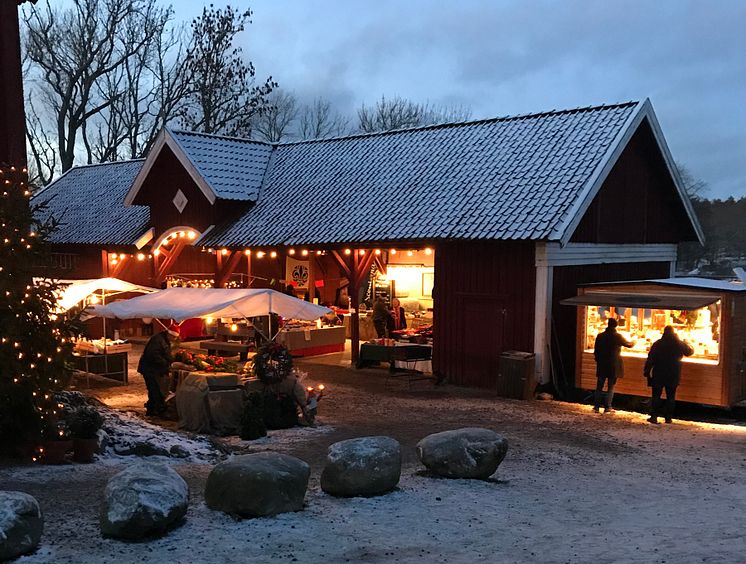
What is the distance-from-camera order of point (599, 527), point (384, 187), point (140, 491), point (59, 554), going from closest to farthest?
point (59, 554) < point (140, 491) < point (599, 527) < point (384, 187)

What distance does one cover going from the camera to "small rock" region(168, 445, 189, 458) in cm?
1074

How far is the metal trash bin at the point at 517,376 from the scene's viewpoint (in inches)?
618

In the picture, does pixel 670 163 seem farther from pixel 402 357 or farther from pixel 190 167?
pixel 190 167

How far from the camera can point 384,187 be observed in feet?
65.8

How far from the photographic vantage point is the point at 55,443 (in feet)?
31.6

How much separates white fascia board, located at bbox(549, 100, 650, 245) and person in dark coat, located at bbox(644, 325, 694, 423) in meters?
2.79

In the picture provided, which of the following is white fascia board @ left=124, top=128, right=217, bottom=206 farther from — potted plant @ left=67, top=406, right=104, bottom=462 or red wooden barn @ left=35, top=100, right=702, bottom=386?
potted plant @ left=67, top=406, right=104, bottom=462

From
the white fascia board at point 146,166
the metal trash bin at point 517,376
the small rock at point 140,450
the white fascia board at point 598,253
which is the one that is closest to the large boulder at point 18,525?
the small rock at point 140,450

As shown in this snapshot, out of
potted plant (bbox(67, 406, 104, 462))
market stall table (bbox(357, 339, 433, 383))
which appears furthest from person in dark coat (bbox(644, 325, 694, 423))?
potted plant (bbox(67, 406, 104, 462))

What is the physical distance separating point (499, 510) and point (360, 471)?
157cm

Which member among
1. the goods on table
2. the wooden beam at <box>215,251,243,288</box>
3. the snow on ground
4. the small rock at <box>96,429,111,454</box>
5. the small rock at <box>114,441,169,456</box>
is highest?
the wooden beam at <box>215,251,243,288</box>

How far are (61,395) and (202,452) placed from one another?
2808 millimetres

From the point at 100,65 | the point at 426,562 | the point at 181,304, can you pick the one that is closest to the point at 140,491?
the point at 426,562

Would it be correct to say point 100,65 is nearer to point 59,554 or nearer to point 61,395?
point 61,395
